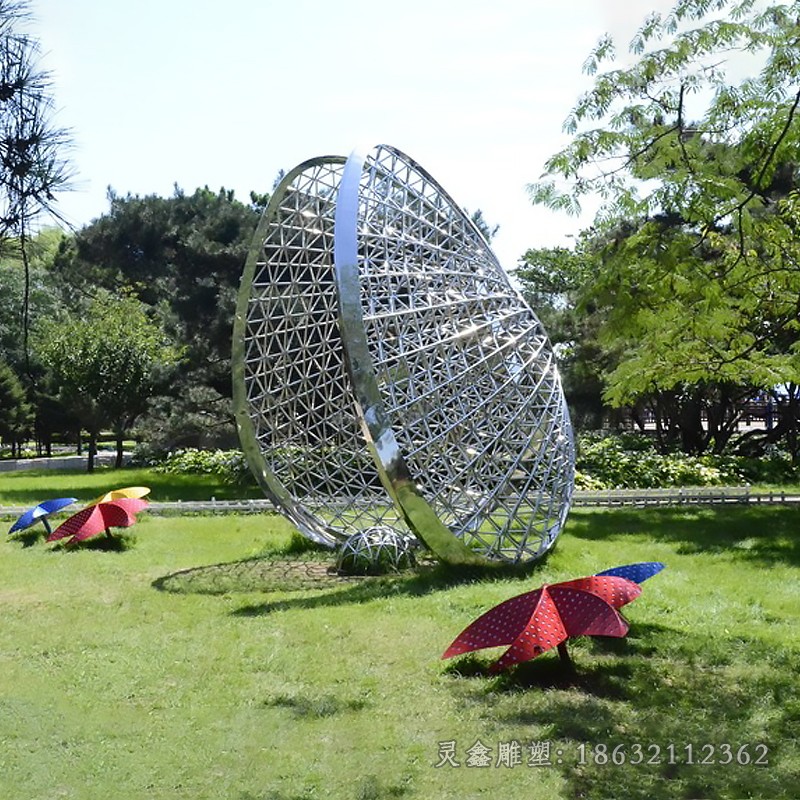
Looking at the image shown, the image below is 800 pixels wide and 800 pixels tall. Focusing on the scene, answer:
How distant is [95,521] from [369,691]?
9.61m

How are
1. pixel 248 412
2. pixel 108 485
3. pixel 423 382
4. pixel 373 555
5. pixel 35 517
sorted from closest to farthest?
pixel 423 382 < pixel 373 555 < pixel 248 412 < pixel 35 517 < pixel 108 485

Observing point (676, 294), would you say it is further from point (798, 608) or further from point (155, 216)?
point (155, 216)

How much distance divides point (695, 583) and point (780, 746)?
21.7ft

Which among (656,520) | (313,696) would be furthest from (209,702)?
(656,520)

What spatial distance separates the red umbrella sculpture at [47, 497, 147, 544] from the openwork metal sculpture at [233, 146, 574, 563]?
2974 millimetres

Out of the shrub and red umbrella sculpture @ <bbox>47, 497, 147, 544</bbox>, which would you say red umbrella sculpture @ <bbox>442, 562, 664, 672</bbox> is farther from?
the shrub

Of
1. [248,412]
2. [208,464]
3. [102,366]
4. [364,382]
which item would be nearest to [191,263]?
[102,366]

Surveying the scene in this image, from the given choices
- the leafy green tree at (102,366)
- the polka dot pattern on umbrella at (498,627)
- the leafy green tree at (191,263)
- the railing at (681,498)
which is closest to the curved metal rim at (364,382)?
the polka dot pattern on umbrella at (498,627)

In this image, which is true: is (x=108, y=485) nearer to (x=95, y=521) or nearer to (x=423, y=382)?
(x=95, y=521)

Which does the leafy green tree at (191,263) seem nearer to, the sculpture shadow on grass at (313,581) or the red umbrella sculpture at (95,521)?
the red umbrella sculpture at (95,521)

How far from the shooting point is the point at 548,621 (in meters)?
9.23

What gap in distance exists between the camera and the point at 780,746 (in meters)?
7.68

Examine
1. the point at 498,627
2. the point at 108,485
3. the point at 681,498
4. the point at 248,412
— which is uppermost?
the point at 248,412

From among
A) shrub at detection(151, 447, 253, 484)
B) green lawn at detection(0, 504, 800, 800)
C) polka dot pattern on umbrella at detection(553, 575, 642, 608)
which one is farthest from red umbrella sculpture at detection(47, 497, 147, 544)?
shrub at detection(151, 447, 253, 484)
